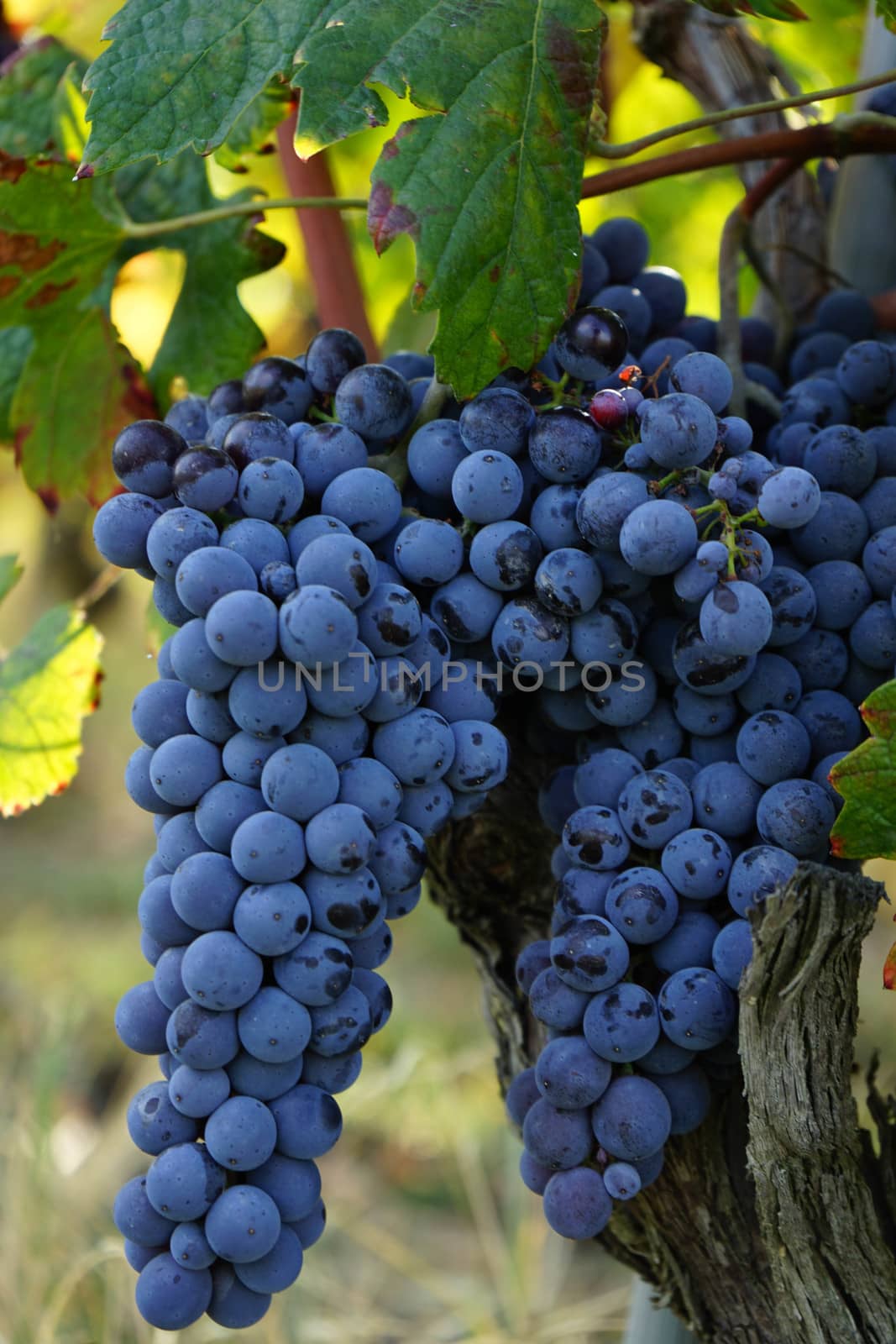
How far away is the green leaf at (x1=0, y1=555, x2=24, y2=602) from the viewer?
102 cm

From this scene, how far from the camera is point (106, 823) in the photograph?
4711 millimetres

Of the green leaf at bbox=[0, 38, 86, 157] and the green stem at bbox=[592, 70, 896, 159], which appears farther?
the green leaf at bbox=[0, 38, 86, 157]

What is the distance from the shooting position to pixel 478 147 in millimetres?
598

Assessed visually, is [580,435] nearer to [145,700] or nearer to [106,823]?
[145,700]

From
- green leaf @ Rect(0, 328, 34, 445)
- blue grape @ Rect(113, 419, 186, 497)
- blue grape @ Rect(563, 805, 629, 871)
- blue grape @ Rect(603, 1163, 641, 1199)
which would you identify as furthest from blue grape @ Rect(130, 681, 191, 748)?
green leaf @ Rect(0, 328, 34, 445)

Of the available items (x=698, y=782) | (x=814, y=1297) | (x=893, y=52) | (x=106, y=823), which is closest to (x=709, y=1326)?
(x=814, y=1297)

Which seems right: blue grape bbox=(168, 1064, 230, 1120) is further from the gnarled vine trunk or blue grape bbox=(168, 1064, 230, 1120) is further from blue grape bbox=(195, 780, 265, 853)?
the gnarled vine trunk

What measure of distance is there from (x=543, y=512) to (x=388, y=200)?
177 mm

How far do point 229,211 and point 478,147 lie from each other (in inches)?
11.5

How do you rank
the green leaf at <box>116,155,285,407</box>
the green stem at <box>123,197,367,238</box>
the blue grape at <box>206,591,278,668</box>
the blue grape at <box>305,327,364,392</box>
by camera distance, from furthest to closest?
the green leaf at <box>116,155,285,407</box>
the green stem at <box>123,197,367,238</box>
the blue grape at <box>305,327,364,392</box>
the blue grape at <box>206,591,278,668</box>

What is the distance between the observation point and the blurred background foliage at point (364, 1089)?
1.36 m

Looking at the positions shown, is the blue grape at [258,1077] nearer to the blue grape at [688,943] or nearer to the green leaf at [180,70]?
the blue grape at [688,943]

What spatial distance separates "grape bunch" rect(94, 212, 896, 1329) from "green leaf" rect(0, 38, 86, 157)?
384 millimetres

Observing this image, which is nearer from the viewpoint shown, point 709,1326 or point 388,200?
point 388,200
